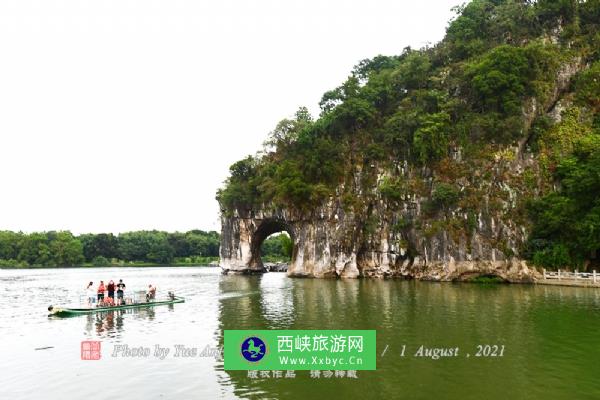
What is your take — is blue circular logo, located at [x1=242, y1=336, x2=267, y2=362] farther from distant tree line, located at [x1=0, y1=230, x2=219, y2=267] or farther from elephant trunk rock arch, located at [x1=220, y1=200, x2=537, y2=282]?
distant tree line, located at [x1=0, y1=230, x2=219, y2=267]

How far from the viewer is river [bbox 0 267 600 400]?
35.8 feet

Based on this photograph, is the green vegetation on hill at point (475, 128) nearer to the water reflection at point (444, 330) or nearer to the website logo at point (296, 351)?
the water reflection at point (444, 330)

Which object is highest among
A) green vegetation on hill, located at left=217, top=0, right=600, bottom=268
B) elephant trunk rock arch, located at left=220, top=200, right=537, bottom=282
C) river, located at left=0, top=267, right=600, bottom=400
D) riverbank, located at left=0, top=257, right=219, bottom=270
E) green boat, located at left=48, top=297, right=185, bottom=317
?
green vegetation on hill, located at left=217, top=0, right=600, bottom=268

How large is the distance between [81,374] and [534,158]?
38.1 m

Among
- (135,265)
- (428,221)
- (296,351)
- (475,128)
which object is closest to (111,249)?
(135,265)

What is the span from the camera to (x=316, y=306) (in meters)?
24.6

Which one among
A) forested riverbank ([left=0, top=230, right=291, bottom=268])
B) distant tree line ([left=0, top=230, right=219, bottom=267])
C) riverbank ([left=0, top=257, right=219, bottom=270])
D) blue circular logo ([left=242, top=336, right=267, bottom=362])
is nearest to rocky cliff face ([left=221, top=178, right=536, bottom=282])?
blue circular logo ([left=242, top=336, right=267, bottom=362])

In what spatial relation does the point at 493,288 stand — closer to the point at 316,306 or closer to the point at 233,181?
the point at 316,306

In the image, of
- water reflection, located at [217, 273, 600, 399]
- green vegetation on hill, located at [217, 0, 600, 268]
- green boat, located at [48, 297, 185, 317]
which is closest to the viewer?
water reflection, located at [217, 273, 600, 399]

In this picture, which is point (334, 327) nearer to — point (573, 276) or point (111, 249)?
point (573, 276)

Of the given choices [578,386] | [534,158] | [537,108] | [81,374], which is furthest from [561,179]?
[81,374]

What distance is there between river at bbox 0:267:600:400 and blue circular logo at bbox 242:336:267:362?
603mm

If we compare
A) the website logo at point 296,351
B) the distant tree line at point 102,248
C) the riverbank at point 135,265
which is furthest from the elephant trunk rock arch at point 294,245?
the distant tree line at point 102,248

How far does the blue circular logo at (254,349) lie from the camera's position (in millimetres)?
11555
